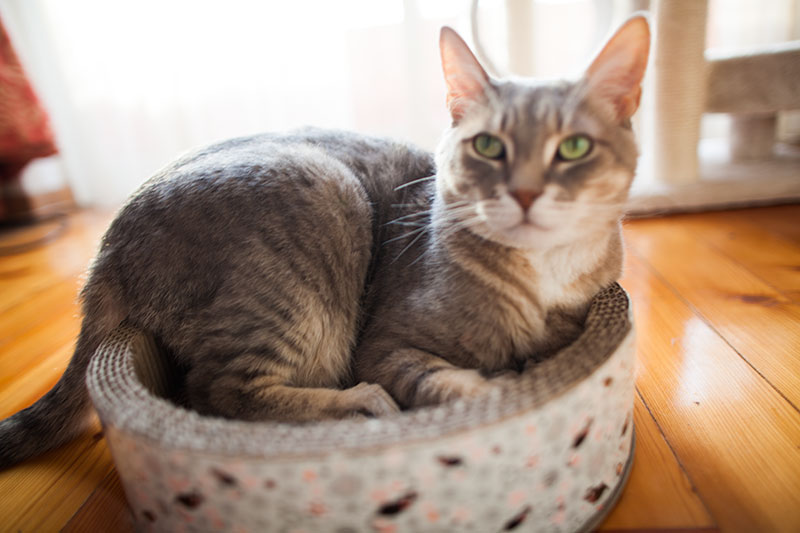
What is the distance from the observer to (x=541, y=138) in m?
0.95

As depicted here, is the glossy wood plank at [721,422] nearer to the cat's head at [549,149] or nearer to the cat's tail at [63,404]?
the cat's head at [549,149]

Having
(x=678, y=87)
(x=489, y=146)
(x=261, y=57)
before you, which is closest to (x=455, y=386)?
(x=489, y=146)

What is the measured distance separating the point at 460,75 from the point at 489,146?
0.17 metres

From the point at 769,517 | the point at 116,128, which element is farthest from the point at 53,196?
the point at 769,517

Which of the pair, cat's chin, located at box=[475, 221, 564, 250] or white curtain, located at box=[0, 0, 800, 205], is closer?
cat's chin, located at box=[475, 221, 564, 250]

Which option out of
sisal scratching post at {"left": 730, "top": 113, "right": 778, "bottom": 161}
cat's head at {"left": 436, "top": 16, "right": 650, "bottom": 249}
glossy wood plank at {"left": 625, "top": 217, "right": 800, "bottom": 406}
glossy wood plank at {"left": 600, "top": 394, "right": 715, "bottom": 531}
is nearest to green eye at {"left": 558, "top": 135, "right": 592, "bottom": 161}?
cat's head at {"left": 436, "top": 16, "right": 650, "bottom": 249}

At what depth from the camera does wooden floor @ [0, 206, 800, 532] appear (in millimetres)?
948

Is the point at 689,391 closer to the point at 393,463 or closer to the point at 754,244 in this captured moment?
the point at 393,463

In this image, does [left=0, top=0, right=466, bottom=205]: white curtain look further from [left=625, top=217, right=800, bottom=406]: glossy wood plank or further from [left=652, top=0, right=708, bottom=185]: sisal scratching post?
[left=625, top=217, right=800, bottom=406]: glossy wood plank

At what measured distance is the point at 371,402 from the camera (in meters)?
1.04

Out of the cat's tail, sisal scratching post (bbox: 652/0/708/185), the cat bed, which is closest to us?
the cat bed

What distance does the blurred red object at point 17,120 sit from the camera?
9.54 ft

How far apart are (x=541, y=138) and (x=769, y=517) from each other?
0.72 metres

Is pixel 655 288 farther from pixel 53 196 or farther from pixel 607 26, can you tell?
pixel 53 196
